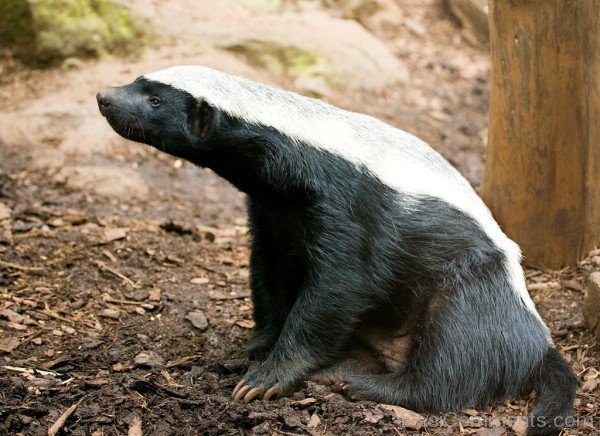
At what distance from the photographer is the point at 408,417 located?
458 centimetres

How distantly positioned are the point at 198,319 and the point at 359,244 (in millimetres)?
1632

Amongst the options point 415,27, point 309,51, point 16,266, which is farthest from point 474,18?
point 16,266

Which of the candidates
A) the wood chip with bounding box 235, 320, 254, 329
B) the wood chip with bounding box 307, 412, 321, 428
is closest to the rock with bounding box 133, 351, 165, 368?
the wood chip with bounding box 235, 320, 254, 329

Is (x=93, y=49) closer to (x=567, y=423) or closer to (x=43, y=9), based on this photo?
(x=43, y=9)

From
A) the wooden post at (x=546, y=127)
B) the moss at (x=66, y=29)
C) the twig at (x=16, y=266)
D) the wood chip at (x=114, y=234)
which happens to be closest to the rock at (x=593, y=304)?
the wooden post at (x=546, y=127)

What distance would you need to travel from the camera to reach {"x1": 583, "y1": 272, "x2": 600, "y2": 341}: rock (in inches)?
207

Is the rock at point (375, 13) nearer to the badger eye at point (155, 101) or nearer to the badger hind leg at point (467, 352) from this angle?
the badger eye at point (155, 101)

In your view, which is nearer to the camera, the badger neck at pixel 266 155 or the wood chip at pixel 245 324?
the badger neck at pixel 266 155

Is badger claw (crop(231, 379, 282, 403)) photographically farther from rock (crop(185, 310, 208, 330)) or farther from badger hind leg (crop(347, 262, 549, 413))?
rock (crop(185, 310, 208, 330))

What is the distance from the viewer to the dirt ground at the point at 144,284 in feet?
14.7

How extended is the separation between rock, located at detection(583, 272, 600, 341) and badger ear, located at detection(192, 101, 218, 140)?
2859mm

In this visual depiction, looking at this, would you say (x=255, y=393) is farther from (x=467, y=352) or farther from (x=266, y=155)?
(x=266, y=155)

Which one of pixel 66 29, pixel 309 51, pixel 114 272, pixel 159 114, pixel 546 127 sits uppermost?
pixel 546 127

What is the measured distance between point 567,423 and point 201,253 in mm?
3692
